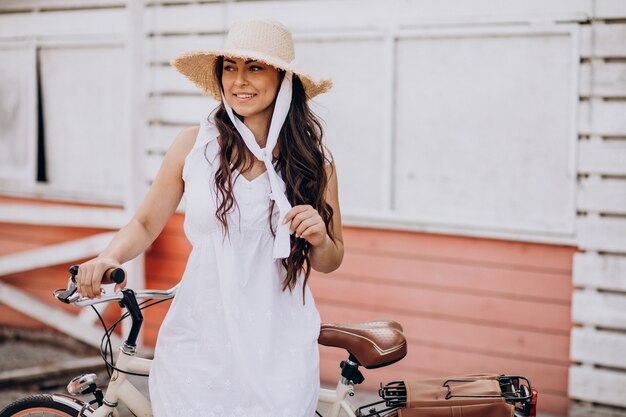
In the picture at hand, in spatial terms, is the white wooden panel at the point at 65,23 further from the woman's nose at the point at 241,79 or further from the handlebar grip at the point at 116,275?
the handlebar grip at the point at 116,275

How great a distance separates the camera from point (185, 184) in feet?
9.94

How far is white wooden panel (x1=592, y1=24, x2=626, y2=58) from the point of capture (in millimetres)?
4926

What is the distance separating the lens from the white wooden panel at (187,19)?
6.23 m

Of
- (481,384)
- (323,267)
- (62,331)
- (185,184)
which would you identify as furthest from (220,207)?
(62,331)

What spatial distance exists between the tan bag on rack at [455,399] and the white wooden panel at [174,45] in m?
3.81

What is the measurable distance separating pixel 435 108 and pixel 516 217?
0.86m

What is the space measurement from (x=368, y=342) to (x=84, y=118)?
4706mm

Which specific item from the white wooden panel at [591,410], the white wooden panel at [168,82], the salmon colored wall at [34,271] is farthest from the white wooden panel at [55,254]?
the white wooden panel at [591,410]

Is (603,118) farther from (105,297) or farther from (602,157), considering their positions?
(105,297)

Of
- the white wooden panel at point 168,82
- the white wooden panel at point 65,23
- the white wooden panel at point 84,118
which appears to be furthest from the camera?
the white wooden panel at point 84,118

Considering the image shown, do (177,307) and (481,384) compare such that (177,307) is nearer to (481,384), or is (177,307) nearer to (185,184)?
(185,184)

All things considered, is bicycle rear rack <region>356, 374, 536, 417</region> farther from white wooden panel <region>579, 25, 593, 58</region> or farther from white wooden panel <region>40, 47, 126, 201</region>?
white wooden panel <region>40, 47, 126, 201</region>

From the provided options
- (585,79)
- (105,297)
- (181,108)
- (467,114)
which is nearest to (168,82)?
(181,108)

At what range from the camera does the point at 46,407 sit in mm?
3207
